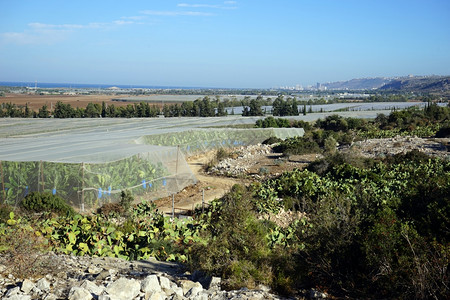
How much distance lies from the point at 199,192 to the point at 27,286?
12.4 meters

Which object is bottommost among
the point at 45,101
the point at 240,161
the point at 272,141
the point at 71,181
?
the point at 240,161

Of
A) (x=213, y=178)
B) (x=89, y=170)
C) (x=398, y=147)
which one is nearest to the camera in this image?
(x=89, y=170)

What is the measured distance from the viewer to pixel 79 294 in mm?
4801

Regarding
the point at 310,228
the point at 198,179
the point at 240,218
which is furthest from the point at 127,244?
the point at 198,179

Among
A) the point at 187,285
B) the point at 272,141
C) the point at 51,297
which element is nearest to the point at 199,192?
the point at 187,285

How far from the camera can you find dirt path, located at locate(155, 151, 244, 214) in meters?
15.1

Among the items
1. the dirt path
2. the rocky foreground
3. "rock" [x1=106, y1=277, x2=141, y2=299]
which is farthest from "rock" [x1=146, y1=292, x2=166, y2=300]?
the dirt path

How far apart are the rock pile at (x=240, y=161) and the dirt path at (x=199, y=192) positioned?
28.5 inches

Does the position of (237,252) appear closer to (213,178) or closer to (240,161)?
(213,178)

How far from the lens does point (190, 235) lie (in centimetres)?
893

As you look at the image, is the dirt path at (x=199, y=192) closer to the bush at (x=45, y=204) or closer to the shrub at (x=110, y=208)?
the shrub at (x=110, y=208)

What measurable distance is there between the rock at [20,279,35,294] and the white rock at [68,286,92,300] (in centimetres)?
58

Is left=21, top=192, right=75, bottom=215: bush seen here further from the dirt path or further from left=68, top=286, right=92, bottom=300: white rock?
left=68, top=286, right=92, bottom=300: white rock

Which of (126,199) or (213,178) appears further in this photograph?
(213,178)
